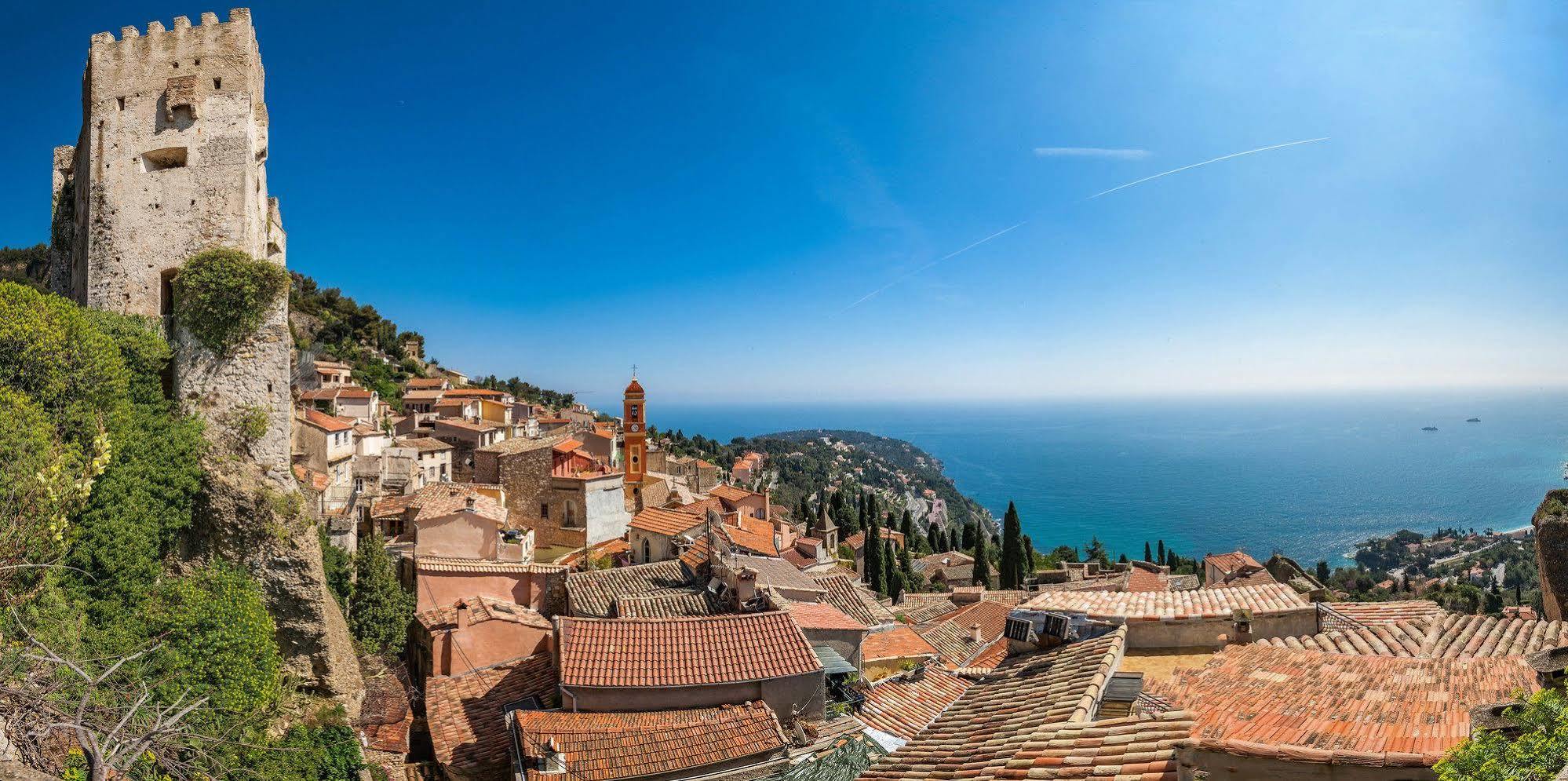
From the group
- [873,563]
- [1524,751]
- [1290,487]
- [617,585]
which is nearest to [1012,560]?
[873,563]

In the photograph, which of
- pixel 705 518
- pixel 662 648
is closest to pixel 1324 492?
pixel 705 518

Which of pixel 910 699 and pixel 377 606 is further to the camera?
pixel 377 606

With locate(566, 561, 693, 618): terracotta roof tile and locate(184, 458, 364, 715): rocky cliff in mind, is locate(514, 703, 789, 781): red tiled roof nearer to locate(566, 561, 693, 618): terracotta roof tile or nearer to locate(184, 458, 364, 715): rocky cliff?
locate(184, 458, 364, 715): rocky cliff

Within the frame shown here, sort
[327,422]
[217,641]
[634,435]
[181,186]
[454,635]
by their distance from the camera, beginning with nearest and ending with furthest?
[217,641] < [181,186] < [454,635] < [327,422] < [634,435]

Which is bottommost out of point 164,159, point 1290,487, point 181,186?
point 1290,487

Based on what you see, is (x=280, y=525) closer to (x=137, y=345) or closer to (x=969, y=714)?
(x=137, y=345)

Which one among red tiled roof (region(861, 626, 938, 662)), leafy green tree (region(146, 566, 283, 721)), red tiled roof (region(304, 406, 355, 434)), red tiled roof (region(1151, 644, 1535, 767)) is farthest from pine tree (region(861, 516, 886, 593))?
red tiled roof (region(1151, 644, 1535, 767))

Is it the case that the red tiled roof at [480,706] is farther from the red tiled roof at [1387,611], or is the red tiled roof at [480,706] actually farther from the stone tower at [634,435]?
the stone tower at [634,435]

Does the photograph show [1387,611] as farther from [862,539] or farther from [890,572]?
[862,539]
